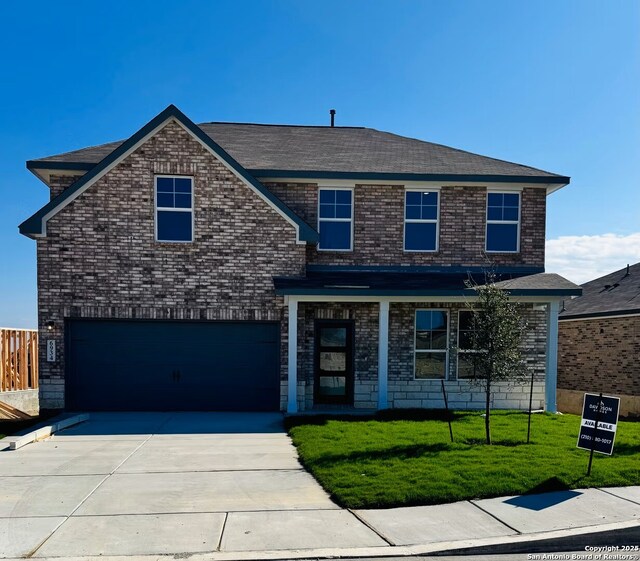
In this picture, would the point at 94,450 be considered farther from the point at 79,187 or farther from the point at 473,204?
the point at 473,204

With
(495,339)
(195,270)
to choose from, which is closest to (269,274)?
(195,270)

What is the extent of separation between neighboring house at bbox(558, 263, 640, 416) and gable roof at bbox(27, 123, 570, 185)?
5.21 meters

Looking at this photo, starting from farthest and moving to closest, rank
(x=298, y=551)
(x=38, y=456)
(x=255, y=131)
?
(x=255, y=131) → (x=38, y=456) → (x=298, y=551)

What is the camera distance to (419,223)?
539 inches

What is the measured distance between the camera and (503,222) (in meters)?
13.8

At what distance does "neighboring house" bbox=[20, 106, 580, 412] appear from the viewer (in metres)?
12.0

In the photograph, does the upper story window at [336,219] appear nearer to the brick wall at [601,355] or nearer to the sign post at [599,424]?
the sign post at [599,424]

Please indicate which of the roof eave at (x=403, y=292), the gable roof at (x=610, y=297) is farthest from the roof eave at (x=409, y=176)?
the gable roof at (x=610, y=297)

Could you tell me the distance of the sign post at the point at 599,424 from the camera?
7062mm

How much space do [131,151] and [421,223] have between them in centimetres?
781

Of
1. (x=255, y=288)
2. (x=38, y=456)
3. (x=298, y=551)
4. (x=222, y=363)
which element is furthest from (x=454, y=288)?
(x=38, y=456)

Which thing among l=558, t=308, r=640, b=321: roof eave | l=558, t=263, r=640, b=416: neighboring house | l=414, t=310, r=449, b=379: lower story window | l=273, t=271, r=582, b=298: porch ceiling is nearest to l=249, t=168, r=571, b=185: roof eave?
l=273, t=271, r=582, b=298: porch ceiling

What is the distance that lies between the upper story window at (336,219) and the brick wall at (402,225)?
0.17 m

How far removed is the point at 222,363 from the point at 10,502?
6618 mm
